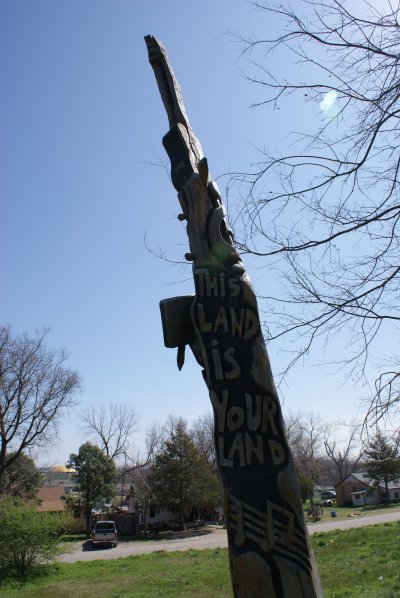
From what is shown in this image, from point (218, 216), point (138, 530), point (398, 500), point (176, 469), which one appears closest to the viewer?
point (218, 216)

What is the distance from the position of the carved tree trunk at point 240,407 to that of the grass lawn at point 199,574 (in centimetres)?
656

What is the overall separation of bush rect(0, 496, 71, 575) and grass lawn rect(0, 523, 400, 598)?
Answer: 2.11ft

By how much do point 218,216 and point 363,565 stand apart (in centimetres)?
1204

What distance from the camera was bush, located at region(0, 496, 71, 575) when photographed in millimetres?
18812

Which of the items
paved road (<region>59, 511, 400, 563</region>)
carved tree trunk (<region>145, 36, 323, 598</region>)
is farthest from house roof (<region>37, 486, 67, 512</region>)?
carved tree trunk (<region>145, 36, 323, 598</region>)

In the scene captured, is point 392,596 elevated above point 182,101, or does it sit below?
below

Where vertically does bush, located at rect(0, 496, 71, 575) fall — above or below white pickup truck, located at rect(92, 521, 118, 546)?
above

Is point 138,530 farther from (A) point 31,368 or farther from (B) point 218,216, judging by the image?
(B) point 218,216

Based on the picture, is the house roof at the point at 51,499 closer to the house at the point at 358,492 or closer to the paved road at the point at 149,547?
the paved road at the point at 149,547

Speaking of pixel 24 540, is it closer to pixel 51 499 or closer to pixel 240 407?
pixel 240 407

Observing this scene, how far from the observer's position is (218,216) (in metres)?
4.58

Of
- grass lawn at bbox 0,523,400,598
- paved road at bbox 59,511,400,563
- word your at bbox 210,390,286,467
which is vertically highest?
word your at bbox 210,390,286,467

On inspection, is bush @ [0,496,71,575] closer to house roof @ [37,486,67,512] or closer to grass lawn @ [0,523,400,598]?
grass lawn @ [0,523,400,598]

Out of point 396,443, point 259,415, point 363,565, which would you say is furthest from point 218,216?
point 363,565
